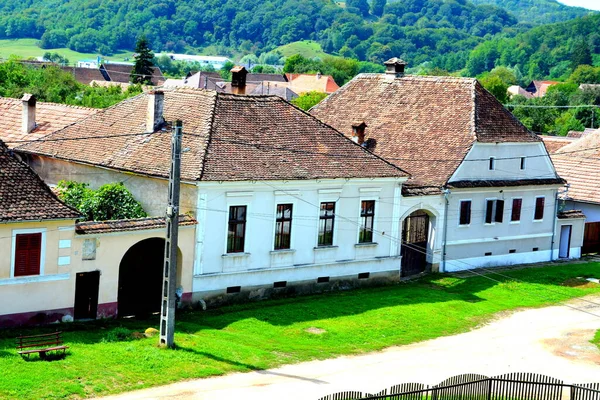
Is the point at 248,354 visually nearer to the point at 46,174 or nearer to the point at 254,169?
the point at 254,169

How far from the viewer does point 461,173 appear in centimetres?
4638

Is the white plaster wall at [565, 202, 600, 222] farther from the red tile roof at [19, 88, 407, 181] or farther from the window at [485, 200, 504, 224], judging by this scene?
the red tile roof at [19, 88, 407, 181]

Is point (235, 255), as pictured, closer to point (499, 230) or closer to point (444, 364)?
point (444, 364)

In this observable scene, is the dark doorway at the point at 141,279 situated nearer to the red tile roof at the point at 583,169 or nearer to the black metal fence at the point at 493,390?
the black metal fence at the point at 493,390

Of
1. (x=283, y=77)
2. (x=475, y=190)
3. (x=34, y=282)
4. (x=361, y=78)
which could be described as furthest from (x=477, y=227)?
(x=283, y=77)

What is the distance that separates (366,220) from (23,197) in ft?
49.7

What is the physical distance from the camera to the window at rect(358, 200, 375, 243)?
41259mm

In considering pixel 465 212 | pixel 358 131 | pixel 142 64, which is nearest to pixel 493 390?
pixel 465 212

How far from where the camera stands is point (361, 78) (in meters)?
55.2

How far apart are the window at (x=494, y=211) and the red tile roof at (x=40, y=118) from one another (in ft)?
62.2

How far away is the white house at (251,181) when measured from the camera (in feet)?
120

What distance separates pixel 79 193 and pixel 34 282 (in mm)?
7014

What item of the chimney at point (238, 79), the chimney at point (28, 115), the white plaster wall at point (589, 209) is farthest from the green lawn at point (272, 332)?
the chimney at point (28, 115)

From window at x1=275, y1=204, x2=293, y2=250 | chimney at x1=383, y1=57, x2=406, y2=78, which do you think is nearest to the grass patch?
window at x1=275, y1=204, x2=293, y2=250
